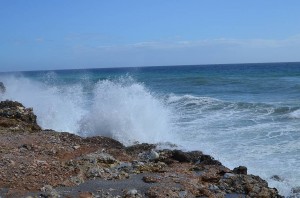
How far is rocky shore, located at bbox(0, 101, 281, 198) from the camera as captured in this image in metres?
7.81

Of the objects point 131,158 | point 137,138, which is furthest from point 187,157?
point 137,138

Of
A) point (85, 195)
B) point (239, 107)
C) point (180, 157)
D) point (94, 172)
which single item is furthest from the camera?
point (239, 107)

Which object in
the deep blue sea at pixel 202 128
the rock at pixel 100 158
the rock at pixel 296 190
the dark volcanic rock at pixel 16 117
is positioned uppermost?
the dark volcanic rock at pixel 16 117

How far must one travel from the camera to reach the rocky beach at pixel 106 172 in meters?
7.81

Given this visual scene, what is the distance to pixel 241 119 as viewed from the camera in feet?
62.3

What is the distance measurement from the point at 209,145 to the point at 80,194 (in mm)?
6841

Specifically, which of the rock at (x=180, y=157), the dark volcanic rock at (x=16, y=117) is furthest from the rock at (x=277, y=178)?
the dark volcanic rock at (x=16, y=117)

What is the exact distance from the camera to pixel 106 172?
28.5ft

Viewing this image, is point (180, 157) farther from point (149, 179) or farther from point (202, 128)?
point (202, 128)

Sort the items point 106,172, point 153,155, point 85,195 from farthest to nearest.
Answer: point 153,155 → point 106,172 → point 85,195

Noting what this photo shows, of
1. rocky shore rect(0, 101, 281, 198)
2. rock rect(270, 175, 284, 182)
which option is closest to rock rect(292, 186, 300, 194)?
rock rect(270, 175, 284, 182)

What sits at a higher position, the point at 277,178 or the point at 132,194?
the point at 132,194

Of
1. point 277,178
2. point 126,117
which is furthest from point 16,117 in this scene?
point 277,178

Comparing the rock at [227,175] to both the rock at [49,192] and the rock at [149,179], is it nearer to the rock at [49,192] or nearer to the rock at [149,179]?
the rock at [149,179]
